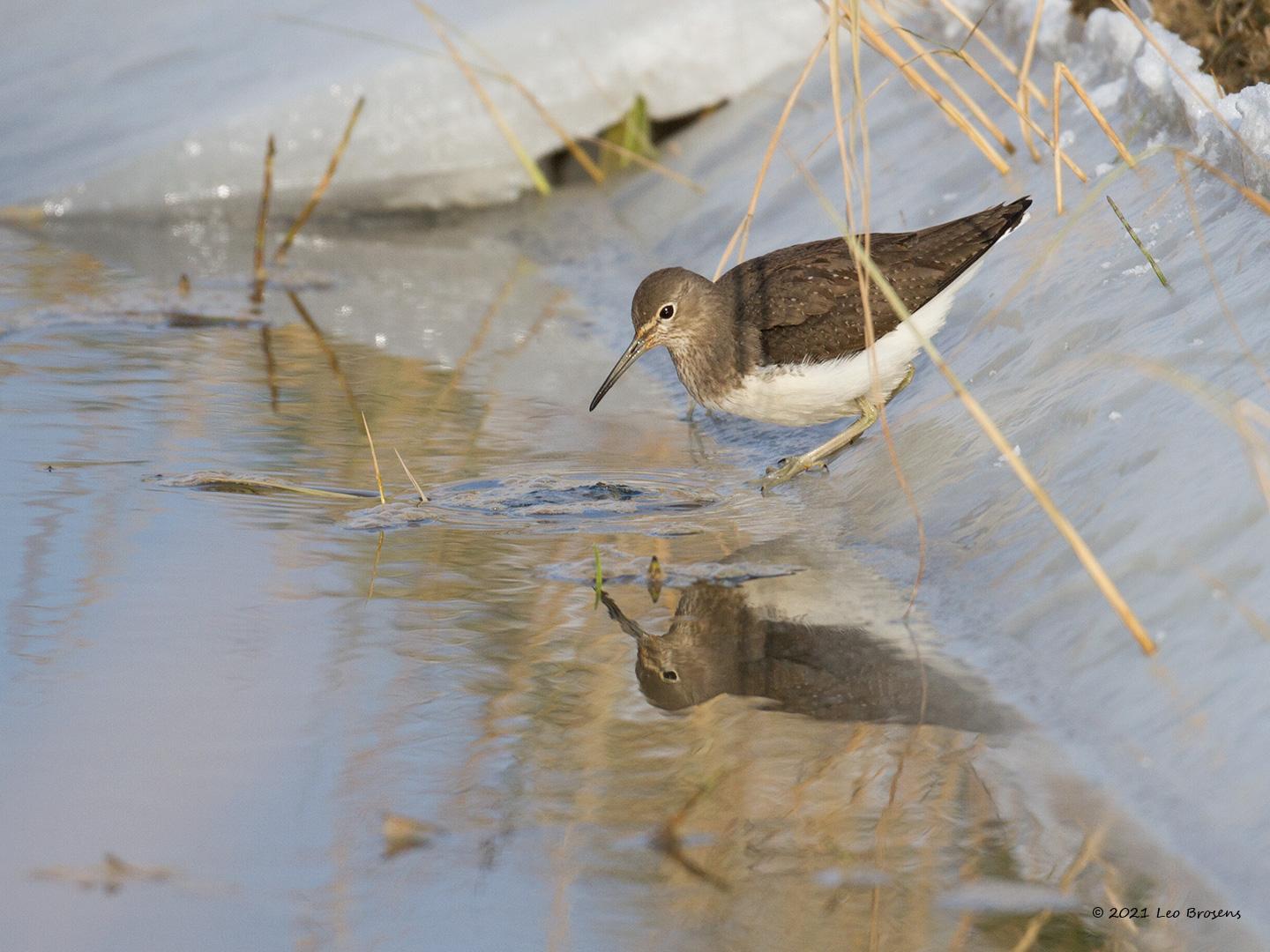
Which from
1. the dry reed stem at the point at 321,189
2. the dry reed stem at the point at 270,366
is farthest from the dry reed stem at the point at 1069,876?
the dry reed stem at the point at 321,189

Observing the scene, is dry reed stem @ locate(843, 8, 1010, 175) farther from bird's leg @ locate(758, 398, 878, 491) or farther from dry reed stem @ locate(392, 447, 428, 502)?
dry reed stem @ locate(392, 447, 428, 502)

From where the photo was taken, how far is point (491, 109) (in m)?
8.60

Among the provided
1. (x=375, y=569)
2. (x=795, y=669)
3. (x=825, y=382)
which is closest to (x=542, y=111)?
(x=825, y=382)

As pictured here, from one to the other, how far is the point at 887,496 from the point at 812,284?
96 centimetres

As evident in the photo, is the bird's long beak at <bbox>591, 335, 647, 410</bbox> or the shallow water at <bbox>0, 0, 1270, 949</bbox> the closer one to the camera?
the shallow water at <bbox>0, 0, 1270, 949</bbox>

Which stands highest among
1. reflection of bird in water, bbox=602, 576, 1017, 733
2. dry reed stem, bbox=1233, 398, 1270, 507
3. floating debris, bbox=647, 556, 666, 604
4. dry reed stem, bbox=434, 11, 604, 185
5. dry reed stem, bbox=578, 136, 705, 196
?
dry reed stem, bbox=434, 11, 604, 185

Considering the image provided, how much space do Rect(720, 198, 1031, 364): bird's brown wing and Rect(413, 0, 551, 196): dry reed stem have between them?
11.6 ft

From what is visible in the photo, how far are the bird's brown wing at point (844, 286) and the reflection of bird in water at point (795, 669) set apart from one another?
1.30 m

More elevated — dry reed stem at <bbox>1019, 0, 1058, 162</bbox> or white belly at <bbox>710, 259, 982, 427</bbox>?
dry reed stem at <bbox>1019, 0, 1058, 162</bbox>

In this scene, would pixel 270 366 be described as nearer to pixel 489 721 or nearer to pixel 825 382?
pixel 825 382

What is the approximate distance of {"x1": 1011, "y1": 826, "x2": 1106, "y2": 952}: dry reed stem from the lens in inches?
104

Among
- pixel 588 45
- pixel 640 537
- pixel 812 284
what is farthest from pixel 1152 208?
pixel 588 45

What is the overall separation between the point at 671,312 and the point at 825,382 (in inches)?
29.7

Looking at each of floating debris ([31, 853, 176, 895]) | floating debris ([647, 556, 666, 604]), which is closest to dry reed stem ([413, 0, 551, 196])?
floating debris ([647, 556, 666, 604])
